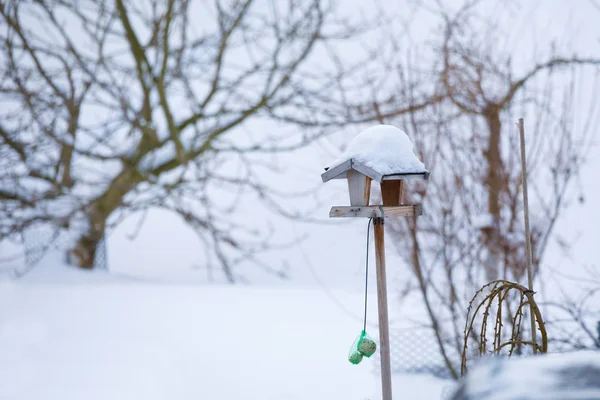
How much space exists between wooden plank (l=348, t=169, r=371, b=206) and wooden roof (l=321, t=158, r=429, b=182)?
0.03 meters

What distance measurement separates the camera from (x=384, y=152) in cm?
193

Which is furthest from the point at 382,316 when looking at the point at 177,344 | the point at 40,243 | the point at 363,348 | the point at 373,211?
the point at 40,243

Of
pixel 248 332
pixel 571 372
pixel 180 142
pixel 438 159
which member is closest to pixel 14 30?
pixel 180 142

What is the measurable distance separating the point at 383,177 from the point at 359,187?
0.12 meters

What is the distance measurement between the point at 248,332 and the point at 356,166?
7.89 ft

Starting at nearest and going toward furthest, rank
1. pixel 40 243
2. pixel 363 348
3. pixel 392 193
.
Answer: pixel 363 348
pixel 392 193
pixel 40 243

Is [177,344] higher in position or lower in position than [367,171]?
lower

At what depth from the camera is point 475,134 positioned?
3252 millimetres

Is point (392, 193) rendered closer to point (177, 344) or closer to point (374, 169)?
point (374, 169)

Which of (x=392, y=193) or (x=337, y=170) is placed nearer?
(x=337, y=170)

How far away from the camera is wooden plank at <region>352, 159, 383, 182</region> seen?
184 centimetres

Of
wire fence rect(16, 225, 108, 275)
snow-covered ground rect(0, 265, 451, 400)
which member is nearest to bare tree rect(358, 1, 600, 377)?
snow-covered ground rect(0, 265, 451, 400)

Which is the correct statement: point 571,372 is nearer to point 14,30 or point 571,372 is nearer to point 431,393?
point 431,393

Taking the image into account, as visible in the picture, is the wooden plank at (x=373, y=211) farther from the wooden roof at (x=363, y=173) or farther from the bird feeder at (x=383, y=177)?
the wooden roof at (x=363, y=173)
